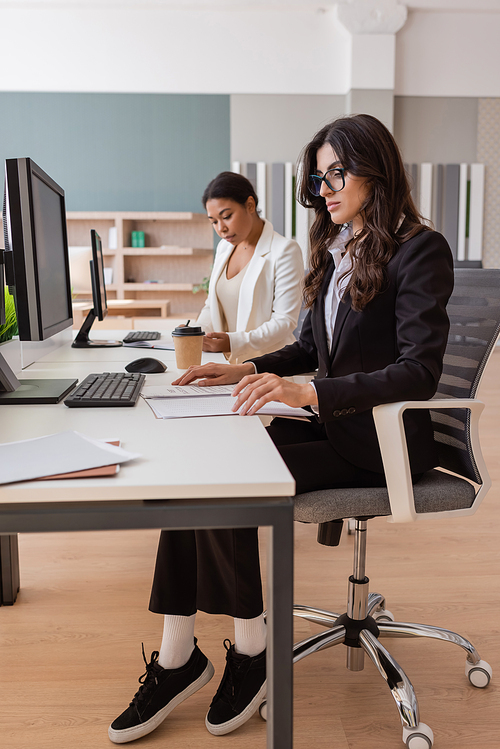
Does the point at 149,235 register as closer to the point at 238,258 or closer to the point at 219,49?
the point at 219,49

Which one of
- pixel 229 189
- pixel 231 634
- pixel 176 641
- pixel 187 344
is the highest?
pixel 229 189

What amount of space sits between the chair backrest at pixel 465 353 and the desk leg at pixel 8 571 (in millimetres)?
1236

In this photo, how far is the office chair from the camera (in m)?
1.23

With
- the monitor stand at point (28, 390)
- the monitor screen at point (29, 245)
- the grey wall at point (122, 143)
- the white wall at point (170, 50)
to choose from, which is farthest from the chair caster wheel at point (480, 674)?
the white wall at point (170, 50)

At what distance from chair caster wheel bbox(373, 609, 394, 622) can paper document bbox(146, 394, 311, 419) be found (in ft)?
1.97

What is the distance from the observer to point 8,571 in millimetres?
1785

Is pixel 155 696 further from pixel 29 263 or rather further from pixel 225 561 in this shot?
pixel 29 263

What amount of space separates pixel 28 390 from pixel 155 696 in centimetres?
72

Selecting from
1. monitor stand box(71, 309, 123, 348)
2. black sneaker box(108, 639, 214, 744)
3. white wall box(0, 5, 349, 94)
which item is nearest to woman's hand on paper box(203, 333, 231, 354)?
monitor stand box(71, 309, 123, 348)

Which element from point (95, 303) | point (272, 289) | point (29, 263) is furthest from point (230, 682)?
point (272, 289)

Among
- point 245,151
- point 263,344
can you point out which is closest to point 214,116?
point 245,151

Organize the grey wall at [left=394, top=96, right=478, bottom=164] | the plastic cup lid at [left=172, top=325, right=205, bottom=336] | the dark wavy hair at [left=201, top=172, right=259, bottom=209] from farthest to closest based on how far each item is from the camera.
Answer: the grey wall at [left=394, top=96, right=478, bottom=164], the dark wavy hair at [left=201, top=172, right=259, bottom=209], the plastic cup lid at [left=172, top=325, right=205, bottom=336]

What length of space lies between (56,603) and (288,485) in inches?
52.0

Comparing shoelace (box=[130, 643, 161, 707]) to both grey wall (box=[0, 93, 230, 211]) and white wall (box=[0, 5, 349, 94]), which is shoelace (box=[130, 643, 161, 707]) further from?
white wall (box=[0, 5, 349, 94])
